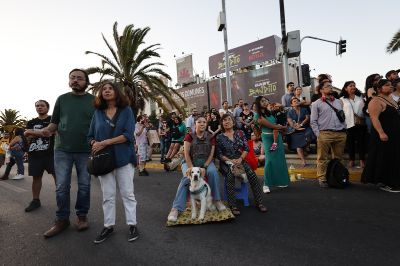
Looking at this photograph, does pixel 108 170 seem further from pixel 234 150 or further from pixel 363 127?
pixel 363 127

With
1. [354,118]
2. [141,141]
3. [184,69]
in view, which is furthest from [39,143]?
[184,69]

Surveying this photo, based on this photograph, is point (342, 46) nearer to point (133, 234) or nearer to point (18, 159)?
point (18, 159)

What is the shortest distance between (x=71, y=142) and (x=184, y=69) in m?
58.9

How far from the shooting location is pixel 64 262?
3266mm

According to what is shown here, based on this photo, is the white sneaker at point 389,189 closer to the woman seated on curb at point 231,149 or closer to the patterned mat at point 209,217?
the woman seated on curb at point 231,149

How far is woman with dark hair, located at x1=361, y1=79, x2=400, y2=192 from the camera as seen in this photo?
17.9 feet

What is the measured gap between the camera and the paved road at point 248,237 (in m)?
3.12

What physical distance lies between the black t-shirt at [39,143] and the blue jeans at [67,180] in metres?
1.45

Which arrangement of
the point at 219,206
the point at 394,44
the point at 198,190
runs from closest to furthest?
the point at 198,190
the point at 219,206
the point at 394,44

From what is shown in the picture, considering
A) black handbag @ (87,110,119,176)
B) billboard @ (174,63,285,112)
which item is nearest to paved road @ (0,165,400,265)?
black handbag @ (87,110,119,176)

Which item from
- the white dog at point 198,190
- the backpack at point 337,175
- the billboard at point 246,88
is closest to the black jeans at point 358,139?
the backpack at point 337,175

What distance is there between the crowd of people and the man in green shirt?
0.04 ft

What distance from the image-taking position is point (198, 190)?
4391 millimetres

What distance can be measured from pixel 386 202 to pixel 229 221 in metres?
2.47
